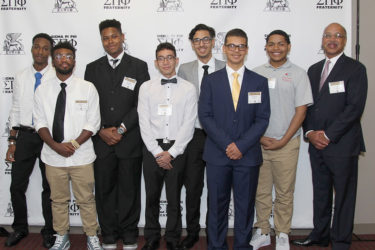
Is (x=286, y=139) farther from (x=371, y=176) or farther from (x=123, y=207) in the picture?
(x=123, y=207)

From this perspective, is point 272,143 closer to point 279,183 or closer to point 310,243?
point 279,183

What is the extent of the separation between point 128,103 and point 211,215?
1.24 meters

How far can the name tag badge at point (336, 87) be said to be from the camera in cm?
304

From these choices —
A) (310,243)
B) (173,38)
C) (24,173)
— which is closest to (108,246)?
(24,173)

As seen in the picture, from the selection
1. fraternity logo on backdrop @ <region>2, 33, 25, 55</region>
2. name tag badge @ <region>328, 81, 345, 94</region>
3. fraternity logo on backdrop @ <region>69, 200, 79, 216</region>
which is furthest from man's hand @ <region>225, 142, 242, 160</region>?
fraternity logo on backdrop @ <region>2, 33, 25, 55</region>

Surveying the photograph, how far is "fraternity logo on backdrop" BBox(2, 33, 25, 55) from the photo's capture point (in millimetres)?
3803

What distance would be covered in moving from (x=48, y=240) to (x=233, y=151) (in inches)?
81.1

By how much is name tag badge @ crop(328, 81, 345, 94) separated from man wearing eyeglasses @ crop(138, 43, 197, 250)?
47.0 inches

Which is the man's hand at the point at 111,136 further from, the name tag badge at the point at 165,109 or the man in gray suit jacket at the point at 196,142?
the man in gray suit jacket at the point at 196,142

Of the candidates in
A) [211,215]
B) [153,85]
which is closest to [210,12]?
[153,85]

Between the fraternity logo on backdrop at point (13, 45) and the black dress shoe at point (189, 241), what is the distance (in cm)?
263

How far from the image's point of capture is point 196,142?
321cm

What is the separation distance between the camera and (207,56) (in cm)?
327

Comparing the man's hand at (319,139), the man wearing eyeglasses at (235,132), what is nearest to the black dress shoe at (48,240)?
the man wearing eyeglasses at (235,132)
